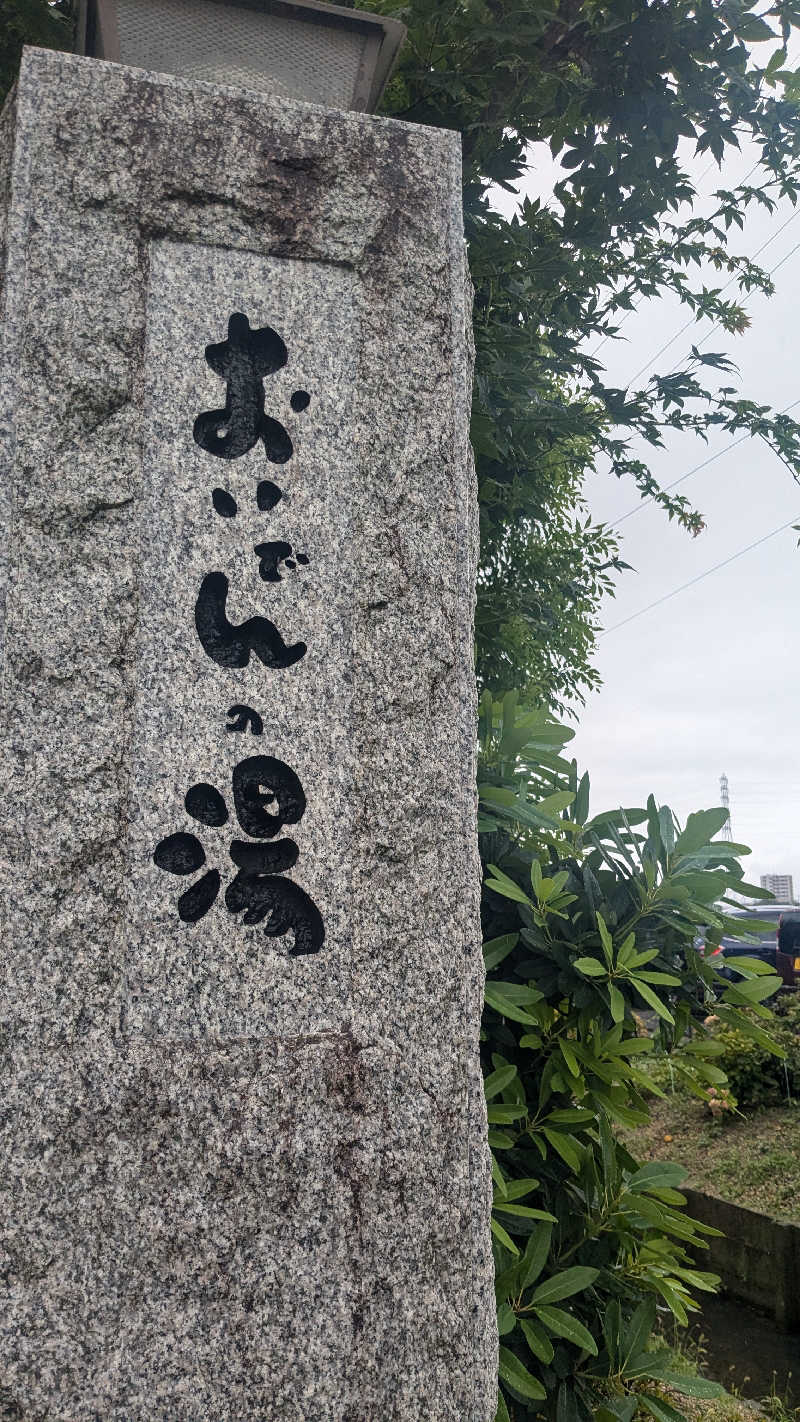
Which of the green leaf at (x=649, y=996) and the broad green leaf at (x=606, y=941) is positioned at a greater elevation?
the broad green leaf at (x=606, y=941)

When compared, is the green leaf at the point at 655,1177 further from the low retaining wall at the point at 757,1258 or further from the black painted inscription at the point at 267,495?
the low retaining wall at the point at 757,1258

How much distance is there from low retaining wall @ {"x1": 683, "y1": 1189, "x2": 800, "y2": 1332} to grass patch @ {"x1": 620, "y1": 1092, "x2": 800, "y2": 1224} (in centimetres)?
7

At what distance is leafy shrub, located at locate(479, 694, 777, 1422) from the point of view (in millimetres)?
2488

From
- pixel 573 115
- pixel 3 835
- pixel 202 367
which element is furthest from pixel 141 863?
pixel 573 115

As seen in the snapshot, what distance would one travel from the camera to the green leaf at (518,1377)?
7.47 feet

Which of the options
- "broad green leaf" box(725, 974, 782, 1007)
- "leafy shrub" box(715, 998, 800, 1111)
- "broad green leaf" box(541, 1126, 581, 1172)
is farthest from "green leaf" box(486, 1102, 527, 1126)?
"leafy shrub" box(715, 998, 800, 1111)

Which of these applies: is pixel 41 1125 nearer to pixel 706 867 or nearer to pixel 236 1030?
pixel 236 1030

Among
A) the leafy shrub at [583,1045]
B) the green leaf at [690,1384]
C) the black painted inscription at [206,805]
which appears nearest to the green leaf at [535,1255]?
the leafy shrub at [583,1045]

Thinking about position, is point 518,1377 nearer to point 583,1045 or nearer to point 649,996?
point 583,1045

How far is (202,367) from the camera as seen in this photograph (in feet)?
7.01

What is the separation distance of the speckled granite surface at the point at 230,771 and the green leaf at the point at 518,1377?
50 cm

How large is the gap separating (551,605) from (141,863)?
3.29 meters

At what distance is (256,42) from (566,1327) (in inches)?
122

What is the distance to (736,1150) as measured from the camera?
5.61 meters
